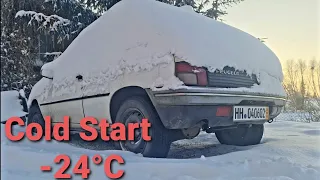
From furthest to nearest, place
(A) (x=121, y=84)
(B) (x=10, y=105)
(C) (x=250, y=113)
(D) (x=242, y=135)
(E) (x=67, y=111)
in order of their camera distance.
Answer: (D) (x=242, y=135) < (C) (x=250, y=113) < (A) (x=121, y=84) < (E) (x=67, y=111) < (B) (x=10, y=105)

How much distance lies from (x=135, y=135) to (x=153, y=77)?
0.21 metres

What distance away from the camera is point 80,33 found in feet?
3.68

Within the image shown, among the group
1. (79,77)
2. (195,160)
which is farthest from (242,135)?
Result: (79,77)

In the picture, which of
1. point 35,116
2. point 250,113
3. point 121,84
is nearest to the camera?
point 35,116

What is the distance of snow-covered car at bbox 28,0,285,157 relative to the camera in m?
1.19

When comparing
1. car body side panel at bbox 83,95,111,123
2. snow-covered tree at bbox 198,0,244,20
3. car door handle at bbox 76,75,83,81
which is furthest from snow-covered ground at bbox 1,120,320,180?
snow-covered tree at bbox 198,0,244,20

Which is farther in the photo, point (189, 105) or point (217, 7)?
point (217, 7)

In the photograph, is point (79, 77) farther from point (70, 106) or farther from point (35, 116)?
point (35, 116)

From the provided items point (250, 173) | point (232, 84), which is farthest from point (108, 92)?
point (250, 173)

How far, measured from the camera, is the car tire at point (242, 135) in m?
1.70

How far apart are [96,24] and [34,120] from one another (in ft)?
1.42

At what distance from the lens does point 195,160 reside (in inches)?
50.4

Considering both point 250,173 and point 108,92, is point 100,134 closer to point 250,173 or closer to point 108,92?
point 108,92

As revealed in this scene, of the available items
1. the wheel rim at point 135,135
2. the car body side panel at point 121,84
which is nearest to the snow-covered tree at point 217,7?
the car body side panel at point 121,84
